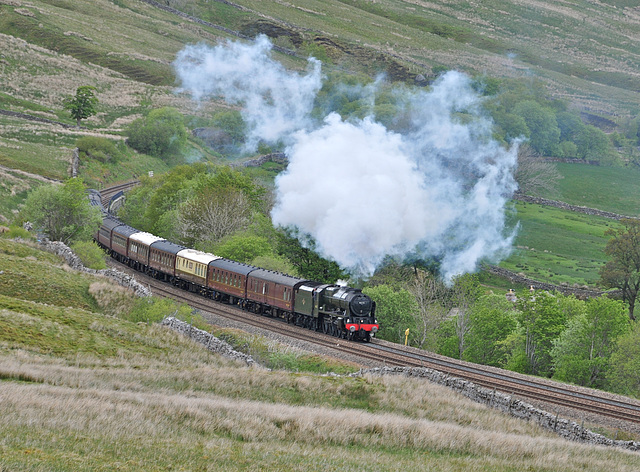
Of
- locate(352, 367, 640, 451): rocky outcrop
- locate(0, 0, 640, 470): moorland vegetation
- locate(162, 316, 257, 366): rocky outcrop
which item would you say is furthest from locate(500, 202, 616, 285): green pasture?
locate(162, 316, 257, 366): rocky outcrop

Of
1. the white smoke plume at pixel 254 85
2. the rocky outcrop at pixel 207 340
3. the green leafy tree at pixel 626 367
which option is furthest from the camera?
the white smoke plume at pixel 254 85

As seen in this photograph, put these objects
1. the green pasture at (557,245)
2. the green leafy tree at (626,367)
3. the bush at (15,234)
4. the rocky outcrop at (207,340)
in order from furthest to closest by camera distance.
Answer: the green pasture at (557,245) < the bush at (15,234) < the green leafy tree at (626,367) < the rocky outcrop at (207,340)

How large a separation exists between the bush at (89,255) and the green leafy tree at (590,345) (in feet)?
102

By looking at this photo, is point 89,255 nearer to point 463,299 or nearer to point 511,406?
point 463,299

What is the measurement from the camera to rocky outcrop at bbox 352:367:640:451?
26.0 meters

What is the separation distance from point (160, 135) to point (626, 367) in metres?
89.8

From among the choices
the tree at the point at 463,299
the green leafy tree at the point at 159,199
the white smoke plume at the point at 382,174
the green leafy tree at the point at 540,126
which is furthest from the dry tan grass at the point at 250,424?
the green leafy tree at the point at 540,126

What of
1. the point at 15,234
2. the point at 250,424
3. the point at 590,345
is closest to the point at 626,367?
the point at 590,345

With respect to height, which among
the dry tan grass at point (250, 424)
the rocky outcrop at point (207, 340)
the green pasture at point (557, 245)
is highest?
the dry tan grass at point (250, 424)

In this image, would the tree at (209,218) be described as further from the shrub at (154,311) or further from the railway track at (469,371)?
the shrub at (154,311)

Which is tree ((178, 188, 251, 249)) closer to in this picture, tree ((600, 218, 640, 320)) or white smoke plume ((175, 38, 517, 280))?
white smoke plume ((175, 38, 517, 280))

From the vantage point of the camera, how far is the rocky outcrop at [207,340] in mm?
32875

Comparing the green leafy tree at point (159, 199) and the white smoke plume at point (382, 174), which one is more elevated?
the white smoke plume at point (382, 174)

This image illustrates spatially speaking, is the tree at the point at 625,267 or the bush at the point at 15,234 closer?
the bush at the point at 15,234
